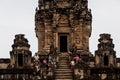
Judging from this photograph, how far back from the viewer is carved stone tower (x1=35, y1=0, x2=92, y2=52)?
202ft

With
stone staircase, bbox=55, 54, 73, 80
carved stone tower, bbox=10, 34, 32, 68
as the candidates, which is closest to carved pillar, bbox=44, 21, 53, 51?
stone staircase, bbox=55, 54, 73, 80

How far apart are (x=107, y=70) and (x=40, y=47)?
28.0 ft

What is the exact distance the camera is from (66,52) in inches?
2425

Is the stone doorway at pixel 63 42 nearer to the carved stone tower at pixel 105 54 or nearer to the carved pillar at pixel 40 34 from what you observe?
the carved pillar at pixel 40 34

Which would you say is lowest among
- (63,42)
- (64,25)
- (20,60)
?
(20,60)

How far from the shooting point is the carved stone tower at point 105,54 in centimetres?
5912

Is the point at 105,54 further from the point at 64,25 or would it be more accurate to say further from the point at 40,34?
the point at 40,34

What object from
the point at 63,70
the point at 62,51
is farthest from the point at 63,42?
the point at 63,70

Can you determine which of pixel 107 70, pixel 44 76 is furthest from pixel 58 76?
pixel 107 70

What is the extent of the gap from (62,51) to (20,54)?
5.07m

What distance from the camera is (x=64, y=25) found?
2441 inches

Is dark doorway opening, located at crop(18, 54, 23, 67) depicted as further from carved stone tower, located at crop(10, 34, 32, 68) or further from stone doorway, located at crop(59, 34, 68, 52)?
stone doorway, located at crop(59, 34, 68, 52)

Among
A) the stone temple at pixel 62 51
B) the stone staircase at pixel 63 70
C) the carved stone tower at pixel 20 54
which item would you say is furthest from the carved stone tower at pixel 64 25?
the carved stone tower at pixel 20 54

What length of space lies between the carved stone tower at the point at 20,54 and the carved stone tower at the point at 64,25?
298cm
